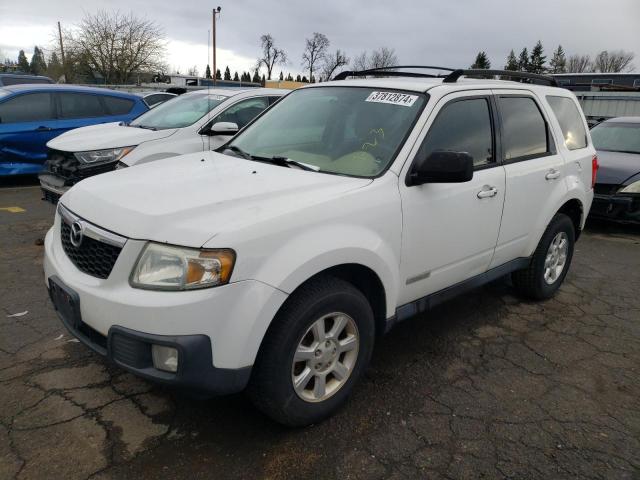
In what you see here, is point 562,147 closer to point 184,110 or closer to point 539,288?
point 539,288

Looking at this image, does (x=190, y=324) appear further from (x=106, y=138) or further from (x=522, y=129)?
(x=106, y=138)

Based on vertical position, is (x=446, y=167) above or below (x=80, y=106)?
above

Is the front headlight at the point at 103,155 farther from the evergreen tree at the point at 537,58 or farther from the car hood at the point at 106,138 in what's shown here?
the evergreen tree at the point at 537,58

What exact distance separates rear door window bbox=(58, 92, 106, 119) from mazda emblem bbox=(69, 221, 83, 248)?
280 inches

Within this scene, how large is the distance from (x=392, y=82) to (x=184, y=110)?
4.02 m

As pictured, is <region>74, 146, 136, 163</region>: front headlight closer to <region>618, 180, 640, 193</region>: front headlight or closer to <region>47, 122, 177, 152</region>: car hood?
<region>47, 122, 177, 152</region>: car hood

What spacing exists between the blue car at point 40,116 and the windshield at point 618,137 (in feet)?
25.9

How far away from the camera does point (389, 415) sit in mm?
2834

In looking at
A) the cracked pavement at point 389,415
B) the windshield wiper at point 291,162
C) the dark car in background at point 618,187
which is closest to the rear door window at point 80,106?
the cracked pavement at point 389,415

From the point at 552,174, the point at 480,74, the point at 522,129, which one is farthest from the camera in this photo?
the point at 552,174

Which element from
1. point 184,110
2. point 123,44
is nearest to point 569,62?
point 123,44

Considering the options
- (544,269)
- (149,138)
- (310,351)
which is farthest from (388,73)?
(149,138)

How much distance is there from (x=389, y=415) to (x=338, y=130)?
1740mm

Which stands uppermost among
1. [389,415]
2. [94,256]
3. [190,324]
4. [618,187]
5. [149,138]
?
[149,138]
